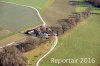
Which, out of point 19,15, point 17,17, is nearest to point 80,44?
point 17,17

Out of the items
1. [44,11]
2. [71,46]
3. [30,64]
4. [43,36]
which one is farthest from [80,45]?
[44,11]

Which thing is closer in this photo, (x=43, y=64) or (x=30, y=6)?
(x=43, y=64)

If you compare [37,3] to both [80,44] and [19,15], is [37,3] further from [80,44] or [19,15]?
[80,44]

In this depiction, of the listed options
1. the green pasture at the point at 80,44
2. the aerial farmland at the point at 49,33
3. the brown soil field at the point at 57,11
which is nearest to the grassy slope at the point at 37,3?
the aerial farmland at the point at 49,33

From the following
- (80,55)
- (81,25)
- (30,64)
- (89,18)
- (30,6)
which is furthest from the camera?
(30,6)

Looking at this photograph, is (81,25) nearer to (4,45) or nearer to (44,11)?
(44,11)

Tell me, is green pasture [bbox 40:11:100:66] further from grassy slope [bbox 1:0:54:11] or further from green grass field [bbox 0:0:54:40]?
grassy slope [bbox 1:0:54:11]

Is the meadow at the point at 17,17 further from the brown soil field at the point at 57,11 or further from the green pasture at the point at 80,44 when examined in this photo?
the green pasture at the point at 80,44
